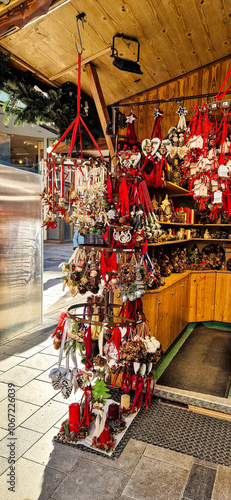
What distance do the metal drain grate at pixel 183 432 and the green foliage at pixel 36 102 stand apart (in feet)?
8.59

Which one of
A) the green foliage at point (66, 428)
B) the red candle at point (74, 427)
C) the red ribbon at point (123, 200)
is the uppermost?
the red ribbon at point (123, 200)

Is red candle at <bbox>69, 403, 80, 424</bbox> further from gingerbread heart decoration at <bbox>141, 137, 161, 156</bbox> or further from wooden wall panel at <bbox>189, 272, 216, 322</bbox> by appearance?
wooden wall panel at <bbox>189, 272, 216, 322</bbox>

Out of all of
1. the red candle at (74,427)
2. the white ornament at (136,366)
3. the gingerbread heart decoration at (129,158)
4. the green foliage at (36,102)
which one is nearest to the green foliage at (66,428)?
the red candle at (74,427)

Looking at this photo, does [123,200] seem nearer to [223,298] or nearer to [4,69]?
[4,69]

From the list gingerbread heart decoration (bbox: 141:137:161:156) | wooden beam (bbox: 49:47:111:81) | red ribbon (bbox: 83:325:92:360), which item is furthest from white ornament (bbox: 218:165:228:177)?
red ribbon (bbox: 83:325:92:360)

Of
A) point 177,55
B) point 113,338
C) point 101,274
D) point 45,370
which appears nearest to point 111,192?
point 101,274

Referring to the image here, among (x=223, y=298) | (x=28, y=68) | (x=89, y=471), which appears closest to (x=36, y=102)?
(x=28, y=68)

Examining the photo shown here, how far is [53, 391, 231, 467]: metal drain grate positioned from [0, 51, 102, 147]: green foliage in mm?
2619

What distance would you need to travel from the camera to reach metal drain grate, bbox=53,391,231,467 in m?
2.37

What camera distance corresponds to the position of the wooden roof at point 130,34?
228 cm

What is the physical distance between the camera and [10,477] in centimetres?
209

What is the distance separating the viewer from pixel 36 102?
283 centimetres

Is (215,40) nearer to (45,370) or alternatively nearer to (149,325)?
(149,325)

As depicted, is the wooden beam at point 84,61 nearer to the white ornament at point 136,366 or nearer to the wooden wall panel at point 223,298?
the white ornament at point 136,366
